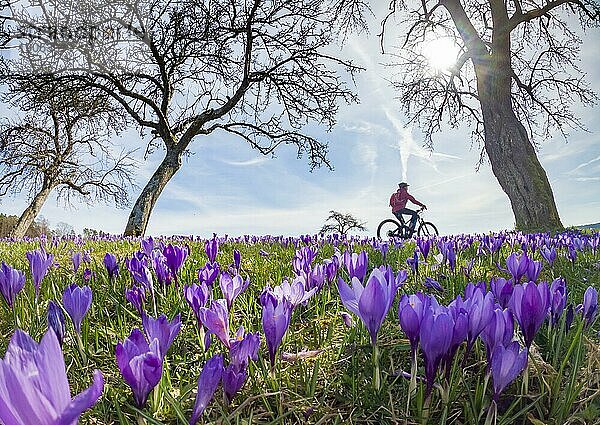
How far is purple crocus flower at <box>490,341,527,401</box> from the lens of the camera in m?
1.12

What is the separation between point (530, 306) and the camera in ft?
4.31

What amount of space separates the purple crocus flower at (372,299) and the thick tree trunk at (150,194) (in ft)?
50.2

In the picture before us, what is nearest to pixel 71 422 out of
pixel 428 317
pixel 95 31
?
pixel 428 317

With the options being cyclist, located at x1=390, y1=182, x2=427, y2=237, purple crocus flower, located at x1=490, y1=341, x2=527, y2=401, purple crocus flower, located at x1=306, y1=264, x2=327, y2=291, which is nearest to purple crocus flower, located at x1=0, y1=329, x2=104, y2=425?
purple crocus flower, located at x1=490, y1=341, x2=527, y2=401

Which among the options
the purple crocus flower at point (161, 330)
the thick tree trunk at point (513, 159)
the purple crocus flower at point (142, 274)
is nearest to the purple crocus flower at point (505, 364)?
the purple crocus flower at point (161, 330)

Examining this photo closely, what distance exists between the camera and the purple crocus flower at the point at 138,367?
0.94m

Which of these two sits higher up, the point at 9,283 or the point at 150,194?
the point at 150,194

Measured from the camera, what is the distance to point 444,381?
4.25ft

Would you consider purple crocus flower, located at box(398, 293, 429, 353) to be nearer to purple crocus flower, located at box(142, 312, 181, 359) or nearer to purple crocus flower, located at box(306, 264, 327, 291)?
purple crocus flower, located at box(142, 312, 181, 359)

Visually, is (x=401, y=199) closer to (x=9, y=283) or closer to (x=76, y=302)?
(x=9, y=283)

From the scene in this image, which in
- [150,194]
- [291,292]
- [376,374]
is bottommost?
[376,374]

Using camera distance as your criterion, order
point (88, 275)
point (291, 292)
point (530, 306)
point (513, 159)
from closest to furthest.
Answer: point (530, 306) < point (291, 292) < point (88, 275) < point (513, 159)

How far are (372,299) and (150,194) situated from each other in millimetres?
16003

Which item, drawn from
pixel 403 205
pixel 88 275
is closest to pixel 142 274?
pixel 88 275
